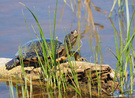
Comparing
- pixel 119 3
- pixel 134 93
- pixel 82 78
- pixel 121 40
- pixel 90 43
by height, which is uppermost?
pixel 119 3

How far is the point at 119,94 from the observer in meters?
2.46

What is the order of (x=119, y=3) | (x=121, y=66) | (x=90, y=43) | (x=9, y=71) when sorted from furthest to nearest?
(x=9, y=71)
(x=121, y=66)
(x=119, y=3)
(x=90, y=43)

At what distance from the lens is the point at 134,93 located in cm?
246

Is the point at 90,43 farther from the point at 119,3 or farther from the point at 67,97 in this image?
the point at 67,97

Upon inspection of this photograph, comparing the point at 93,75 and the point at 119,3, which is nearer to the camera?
the point at 119,3

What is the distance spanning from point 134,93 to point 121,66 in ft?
1.28

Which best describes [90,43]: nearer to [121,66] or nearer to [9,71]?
[121,66]

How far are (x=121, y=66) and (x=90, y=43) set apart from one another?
1.15m

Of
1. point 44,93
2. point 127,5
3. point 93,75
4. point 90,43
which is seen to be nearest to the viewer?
point 90,43

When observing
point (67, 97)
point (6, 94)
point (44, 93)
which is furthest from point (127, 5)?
point (6, 94)

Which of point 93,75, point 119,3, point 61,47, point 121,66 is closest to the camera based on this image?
point 119,3

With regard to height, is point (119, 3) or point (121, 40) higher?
point (119, 3)

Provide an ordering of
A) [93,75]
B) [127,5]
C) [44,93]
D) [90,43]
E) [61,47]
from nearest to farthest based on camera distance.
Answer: [90,43], [127,5], [44,93], [93,75], [61,47]

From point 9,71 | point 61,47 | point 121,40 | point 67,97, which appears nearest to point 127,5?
point 121,40
